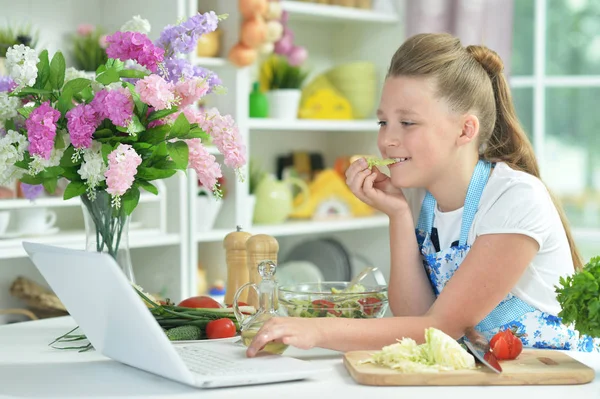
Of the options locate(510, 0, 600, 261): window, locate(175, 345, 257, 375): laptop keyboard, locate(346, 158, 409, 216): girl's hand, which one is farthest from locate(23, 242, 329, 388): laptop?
locate(510, 0, 600, 261): window

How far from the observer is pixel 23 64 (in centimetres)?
159

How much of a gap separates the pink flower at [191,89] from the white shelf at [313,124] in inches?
71.7

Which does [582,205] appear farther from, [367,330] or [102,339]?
[102,339]

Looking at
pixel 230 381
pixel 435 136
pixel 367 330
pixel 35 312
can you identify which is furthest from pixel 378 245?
pixel 230 381

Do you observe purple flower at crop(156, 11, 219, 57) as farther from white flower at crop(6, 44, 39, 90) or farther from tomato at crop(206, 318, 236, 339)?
tomato at crop(206, 318, 236, 339)

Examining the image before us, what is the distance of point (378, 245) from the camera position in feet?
13.6

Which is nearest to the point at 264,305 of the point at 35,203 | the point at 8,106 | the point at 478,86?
the point at 8,106

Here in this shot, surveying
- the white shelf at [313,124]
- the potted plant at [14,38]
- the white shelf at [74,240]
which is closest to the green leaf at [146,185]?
the white shelf at [74,240]

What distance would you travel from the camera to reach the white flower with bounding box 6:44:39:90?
1.59 metres

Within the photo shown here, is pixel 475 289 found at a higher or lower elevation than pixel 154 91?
lower

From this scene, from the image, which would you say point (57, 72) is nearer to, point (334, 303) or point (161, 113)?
point (161, 113)

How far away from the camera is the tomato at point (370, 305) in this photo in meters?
1.64

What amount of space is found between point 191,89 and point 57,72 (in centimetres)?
24

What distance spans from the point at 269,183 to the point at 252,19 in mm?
638
